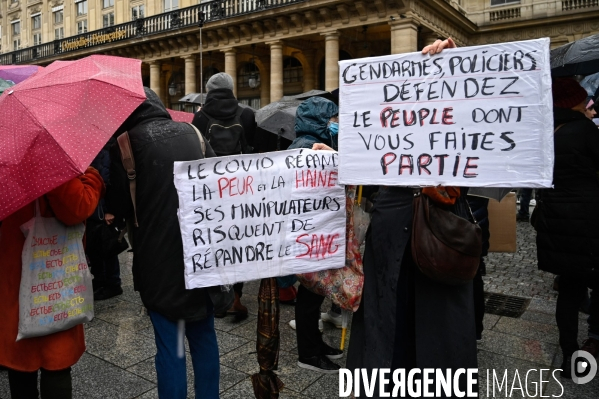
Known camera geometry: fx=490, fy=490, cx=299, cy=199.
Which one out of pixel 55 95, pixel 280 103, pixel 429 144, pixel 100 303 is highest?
pixel 280 103

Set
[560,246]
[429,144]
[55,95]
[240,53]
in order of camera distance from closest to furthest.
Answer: [55,95] → [429,144] → [560,246] → [240,53]

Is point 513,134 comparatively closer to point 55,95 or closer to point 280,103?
point 55,95

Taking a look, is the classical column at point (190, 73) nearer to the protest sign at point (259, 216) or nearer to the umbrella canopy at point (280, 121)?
the umbrella canopy at point (280, 121)

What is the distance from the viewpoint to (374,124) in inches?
98.9

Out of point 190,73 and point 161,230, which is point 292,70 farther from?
point 161,230

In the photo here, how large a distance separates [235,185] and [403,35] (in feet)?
50.9

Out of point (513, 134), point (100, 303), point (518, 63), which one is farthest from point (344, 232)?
point (100, 303)

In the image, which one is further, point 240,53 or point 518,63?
point 240,53

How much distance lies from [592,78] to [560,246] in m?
3.69

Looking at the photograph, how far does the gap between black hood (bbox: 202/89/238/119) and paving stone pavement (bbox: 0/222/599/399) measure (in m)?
1.93

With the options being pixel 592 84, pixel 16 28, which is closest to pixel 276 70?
pixel 592 84

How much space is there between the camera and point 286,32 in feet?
65.4

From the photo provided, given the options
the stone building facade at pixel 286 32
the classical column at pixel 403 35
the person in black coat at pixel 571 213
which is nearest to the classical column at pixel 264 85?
the stone building facade at pixel 286 32

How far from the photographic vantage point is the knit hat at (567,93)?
3.58 metres
